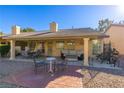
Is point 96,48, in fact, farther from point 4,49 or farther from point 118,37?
point 4,49

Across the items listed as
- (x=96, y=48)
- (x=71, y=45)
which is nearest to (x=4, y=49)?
(x=71, y=45)

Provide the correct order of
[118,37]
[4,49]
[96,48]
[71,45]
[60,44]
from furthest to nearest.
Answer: [118,37]
[96,48]
[4,49]
[60,44]
[71,45]

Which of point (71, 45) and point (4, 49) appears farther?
point (4, 49)

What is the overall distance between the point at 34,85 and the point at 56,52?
11959 mm

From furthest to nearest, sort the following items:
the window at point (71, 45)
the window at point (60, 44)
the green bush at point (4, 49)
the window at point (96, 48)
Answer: the window at point (96, 48) < the green bush at point (4, 49) < the window at point (60, 44) < the window at point (71, 45)

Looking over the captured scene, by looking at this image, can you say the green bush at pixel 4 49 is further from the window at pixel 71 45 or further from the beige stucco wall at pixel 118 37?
the beige stucco wall at pixel 118 37

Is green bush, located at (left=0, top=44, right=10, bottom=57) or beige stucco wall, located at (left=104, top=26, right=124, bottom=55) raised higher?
beige stucco wall, located at (left=104, top=26, right=124, bottom=55)

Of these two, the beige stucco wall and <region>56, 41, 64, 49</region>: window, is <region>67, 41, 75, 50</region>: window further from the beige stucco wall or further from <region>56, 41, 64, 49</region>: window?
the beige stucco wall

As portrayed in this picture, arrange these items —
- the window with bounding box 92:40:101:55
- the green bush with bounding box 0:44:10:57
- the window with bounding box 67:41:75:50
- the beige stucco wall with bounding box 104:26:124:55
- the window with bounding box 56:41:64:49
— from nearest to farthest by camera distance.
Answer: the window with bounding box 67:41:75:50
the window with bounding box 56:41:64:49
the green bush with bounding box 0:44:10:57
the window with bounding box 92:40:101:55
the beige stucco wall with bounding box 104:26:124:55

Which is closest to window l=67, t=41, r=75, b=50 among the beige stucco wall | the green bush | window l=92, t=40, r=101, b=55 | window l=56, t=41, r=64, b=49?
window l=56, t=41, r=64, b=49

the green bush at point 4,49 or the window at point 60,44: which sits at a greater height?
the window at point 60,44

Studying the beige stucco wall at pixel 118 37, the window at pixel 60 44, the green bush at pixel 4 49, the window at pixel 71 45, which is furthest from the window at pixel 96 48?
the green bush at pixel 4 49
